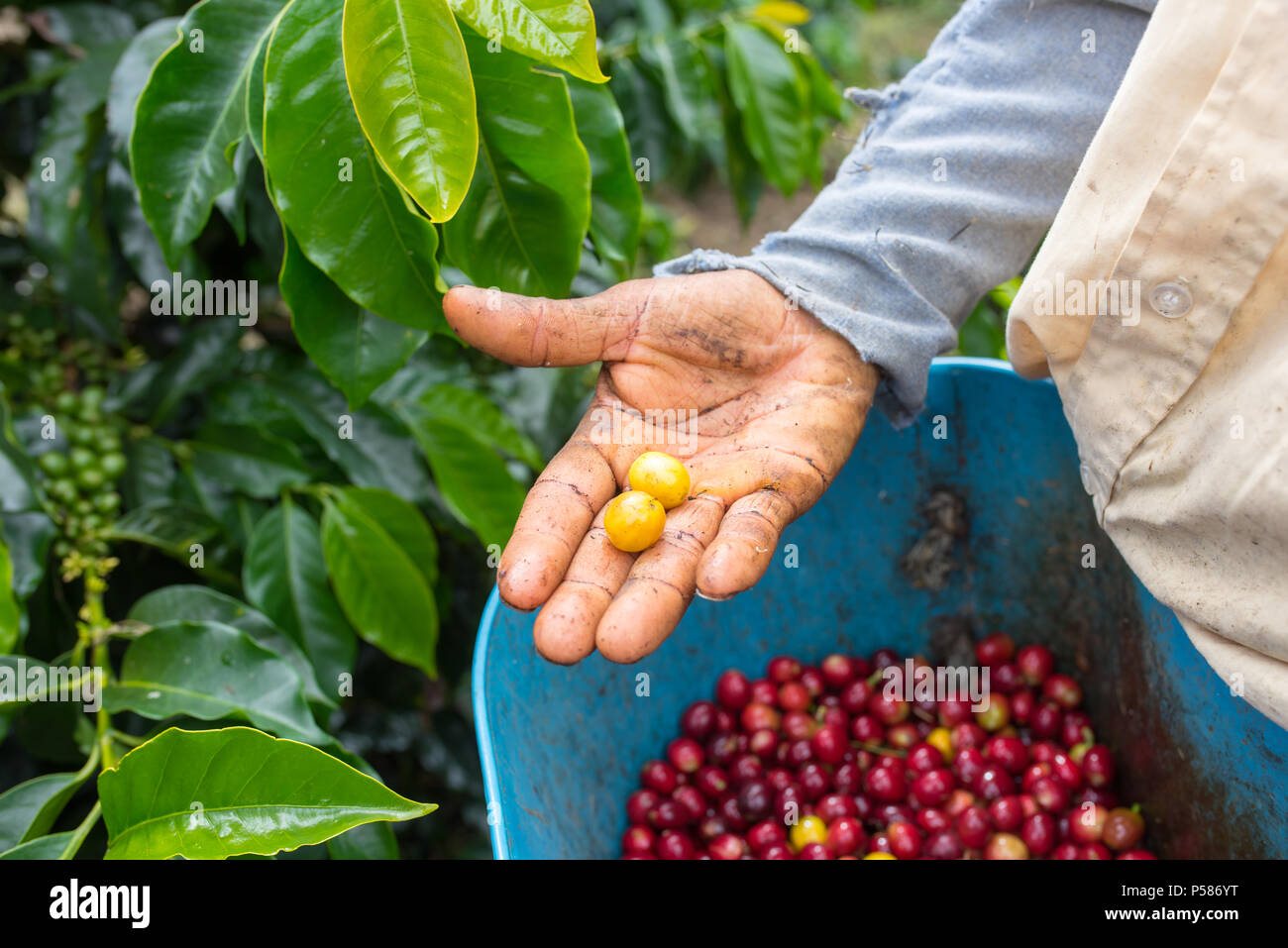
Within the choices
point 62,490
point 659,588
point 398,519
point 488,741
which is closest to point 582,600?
point 659,588

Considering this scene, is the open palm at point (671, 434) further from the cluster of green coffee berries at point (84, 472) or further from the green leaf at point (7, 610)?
the cluster of green coffee berries at point (84, 472)

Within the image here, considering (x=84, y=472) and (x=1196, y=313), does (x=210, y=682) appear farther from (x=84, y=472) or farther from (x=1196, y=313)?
(x=1196, y=313)

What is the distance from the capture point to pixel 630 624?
1.25m

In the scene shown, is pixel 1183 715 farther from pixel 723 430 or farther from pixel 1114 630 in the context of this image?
pixel 723 430

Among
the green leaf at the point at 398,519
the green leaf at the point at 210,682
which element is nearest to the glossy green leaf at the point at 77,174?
the green leaf at the point at 398,519

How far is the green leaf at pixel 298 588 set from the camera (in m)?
1.76

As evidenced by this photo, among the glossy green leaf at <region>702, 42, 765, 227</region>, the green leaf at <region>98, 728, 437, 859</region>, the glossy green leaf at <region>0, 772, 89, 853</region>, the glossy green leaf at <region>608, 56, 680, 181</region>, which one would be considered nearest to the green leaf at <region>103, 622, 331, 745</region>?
the glossy green leaf at <region>0, 772, 89, 853</region>

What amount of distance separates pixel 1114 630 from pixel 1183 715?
24 centimetres

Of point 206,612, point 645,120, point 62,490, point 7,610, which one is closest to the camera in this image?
point 7,610

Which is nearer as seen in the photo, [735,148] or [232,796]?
[232,796]

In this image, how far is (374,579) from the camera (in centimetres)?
177

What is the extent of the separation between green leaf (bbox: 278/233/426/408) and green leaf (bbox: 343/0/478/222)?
327 millimetres

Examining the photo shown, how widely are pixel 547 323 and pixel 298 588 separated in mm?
726
